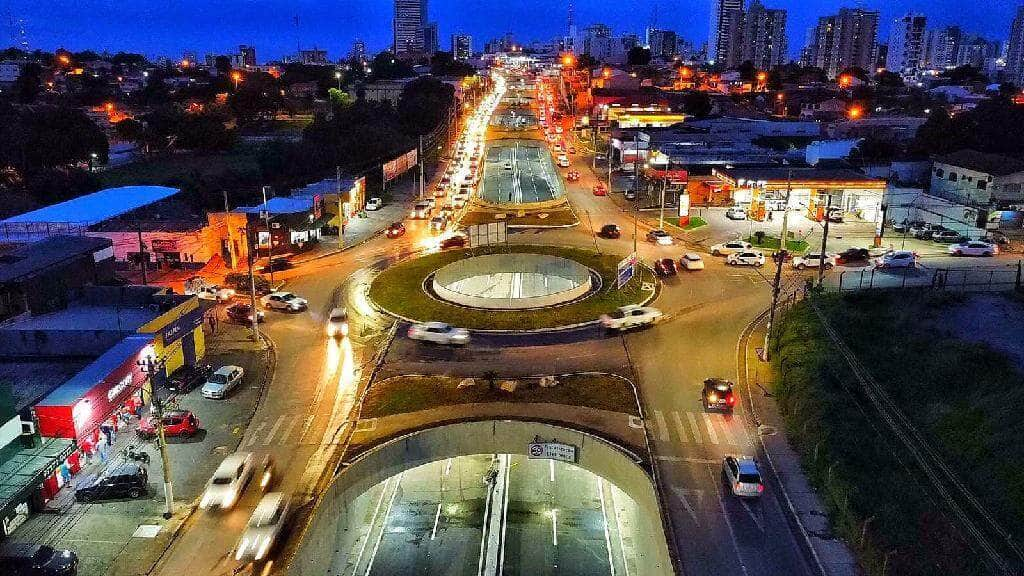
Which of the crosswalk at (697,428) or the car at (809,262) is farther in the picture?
the car at (809,262)

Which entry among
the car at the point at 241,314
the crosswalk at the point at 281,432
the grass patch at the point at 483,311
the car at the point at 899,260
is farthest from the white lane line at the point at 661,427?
the car at the point at 899,260

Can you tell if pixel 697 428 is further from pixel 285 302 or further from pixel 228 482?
pixel 285 302

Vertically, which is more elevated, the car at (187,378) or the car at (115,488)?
the car at (187,378)

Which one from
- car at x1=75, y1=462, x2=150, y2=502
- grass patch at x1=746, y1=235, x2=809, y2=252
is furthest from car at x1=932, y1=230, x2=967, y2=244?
car at x1=75, y1=462, x2=150, y2=502

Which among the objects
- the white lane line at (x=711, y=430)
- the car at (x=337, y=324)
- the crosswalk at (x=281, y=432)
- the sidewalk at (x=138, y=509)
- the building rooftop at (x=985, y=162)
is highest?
the building rooftop at (x=985, y=162)

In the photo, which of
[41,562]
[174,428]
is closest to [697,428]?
[174,428]

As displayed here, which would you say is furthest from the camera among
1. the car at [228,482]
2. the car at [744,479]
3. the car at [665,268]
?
the car at [665,268]

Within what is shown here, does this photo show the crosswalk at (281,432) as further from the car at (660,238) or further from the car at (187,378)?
the car at (660,238)
